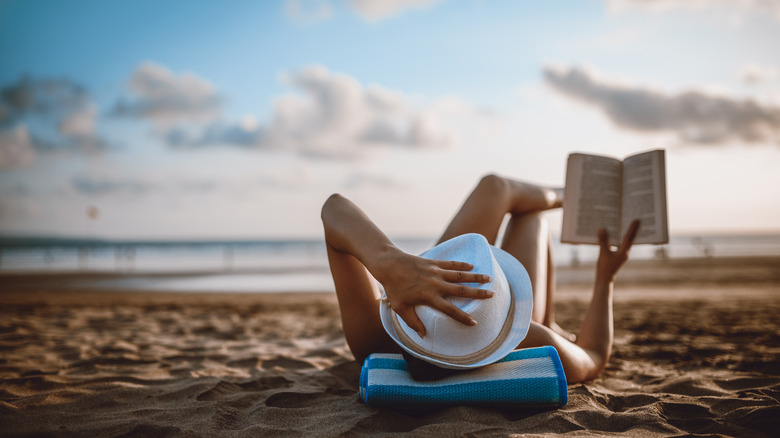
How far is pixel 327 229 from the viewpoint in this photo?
2.01 m

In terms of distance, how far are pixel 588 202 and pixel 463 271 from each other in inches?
58.2

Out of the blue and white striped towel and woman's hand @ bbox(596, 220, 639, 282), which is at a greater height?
woman's hand @ bbox(596, 220, 639, 282)

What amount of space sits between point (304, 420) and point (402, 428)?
1.44ft

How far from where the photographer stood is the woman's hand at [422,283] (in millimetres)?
1575

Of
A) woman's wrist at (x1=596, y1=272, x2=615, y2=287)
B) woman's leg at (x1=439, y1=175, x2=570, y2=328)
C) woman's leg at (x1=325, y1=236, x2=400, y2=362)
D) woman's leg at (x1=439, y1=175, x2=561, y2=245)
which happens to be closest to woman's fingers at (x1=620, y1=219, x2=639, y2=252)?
woman's wrist at (x1=596, y1=272, x2=615, y2=287)

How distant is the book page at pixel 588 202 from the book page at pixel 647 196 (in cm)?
8

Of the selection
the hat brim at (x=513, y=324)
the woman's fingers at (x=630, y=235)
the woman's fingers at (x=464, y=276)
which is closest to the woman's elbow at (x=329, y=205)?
the hat brim at (x=513, y=324)

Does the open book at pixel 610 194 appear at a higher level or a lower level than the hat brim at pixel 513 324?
higher

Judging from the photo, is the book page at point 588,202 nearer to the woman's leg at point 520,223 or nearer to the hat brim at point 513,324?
the woman's leg at point 520,223

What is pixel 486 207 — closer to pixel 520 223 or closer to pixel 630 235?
pixel 520 223

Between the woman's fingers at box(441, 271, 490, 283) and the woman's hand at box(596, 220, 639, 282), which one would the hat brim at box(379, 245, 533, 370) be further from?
the woman's hand at box(596, 220, 639, 282)

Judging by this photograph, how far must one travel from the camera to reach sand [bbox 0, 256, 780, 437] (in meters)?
1.80

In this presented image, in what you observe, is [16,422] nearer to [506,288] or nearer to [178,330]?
[506,288]

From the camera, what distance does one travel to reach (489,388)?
1878 millimetres
